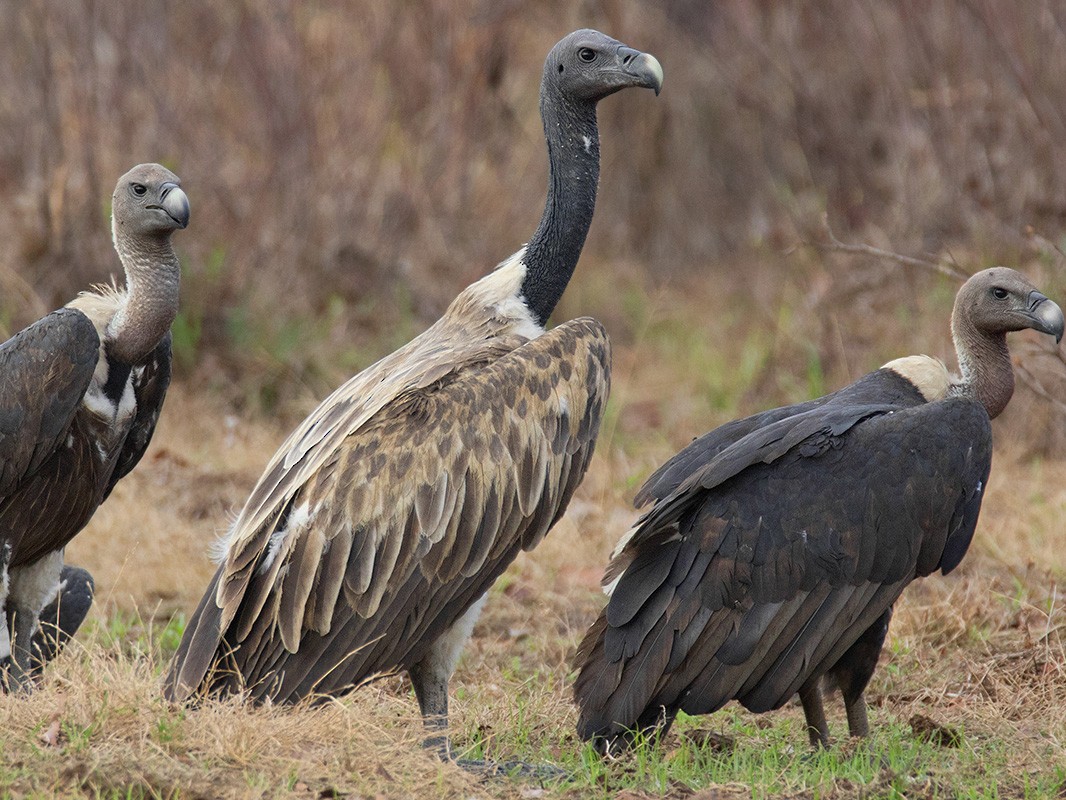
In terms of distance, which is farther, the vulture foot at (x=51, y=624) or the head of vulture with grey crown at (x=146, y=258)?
the vulture foot at (x=51, y=624)

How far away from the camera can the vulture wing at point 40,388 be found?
4.96m

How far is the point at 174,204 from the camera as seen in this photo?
5242 mm

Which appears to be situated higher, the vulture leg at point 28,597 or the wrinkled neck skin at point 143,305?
the wrinkled neck skin at point 143,305

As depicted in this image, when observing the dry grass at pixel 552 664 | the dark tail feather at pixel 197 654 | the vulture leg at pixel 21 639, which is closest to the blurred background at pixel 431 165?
the dry grass at pixel 552 664

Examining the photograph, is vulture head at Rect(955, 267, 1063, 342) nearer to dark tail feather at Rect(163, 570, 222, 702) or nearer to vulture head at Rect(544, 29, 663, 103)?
vulture head at Rect(544, 29, 663, 103)

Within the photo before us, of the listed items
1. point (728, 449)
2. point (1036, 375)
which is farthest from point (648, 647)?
point (1036, 375)

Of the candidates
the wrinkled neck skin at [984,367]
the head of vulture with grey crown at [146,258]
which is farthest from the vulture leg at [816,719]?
the head of vulture with grey crown at [146,258]

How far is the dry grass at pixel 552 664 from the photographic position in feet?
12.9

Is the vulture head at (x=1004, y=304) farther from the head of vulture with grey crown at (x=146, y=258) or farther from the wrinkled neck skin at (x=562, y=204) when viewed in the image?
the head of vulture with grey crown at (x=146, y=258)

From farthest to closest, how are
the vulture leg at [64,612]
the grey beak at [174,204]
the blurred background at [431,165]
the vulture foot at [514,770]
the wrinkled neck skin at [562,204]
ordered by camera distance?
the blurred background at [431,165] → the vulture leg at [64,612] → the grey beak at [174,204] → the wrinkled neck skin at [562,204] → the vulture foot at [514,770]

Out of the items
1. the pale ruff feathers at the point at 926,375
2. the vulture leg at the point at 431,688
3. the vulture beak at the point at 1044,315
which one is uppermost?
the vulture beak at the point at 1044,315

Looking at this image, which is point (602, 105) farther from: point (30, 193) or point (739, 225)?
point (30, 193)

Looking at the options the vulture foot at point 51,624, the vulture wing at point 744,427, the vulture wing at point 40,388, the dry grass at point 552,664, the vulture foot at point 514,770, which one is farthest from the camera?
the vulture foot at point 51,624

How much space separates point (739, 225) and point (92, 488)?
928 centimetres
